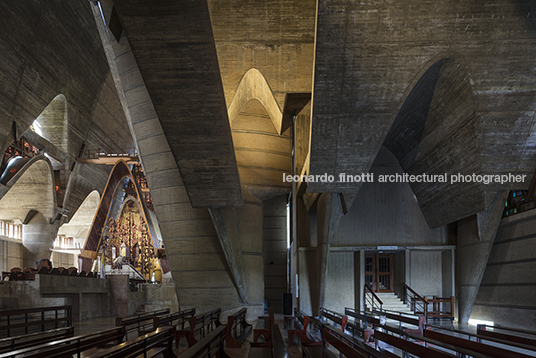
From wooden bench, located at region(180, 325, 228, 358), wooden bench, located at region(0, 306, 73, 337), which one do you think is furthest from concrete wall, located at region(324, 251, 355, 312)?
wooden bench, located at region(180, 325, 228, 358)

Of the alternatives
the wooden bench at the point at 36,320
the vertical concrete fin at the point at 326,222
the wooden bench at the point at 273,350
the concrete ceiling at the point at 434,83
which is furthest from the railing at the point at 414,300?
the wooden bench at the point at 36,320

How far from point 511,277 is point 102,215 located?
20800 millimetres

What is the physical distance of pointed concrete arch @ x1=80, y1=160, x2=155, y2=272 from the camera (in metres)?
23.5

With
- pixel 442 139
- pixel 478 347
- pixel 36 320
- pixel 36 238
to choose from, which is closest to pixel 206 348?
pixel 478 347

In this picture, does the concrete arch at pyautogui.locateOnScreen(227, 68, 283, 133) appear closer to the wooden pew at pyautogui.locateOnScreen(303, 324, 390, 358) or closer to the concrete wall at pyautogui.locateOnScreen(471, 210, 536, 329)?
the concrete wall at pyautogui.locateOnScreen(471, 210, 536, 329)

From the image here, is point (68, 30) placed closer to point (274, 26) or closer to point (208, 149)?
point (274, 26)

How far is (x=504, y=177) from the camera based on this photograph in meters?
11.3

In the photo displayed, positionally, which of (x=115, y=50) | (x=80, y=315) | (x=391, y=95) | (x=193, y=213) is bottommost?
(x=80, y=315)

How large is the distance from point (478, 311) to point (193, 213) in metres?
9.38

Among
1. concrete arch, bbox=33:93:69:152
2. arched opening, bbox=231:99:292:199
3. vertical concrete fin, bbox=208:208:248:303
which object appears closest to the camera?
vertical concrete fin, bbox=208:208:248:303

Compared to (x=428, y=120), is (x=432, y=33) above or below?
above

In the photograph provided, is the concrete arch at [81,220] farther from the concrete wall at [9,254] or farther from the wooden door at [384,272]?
the wooden door at [384,272]

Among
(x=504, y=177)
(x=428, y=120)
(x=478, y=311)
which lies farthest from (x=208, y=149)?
(x=478, y=311)

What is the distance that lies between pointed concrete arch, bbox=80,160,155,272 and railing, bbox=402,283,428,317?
16.3m
